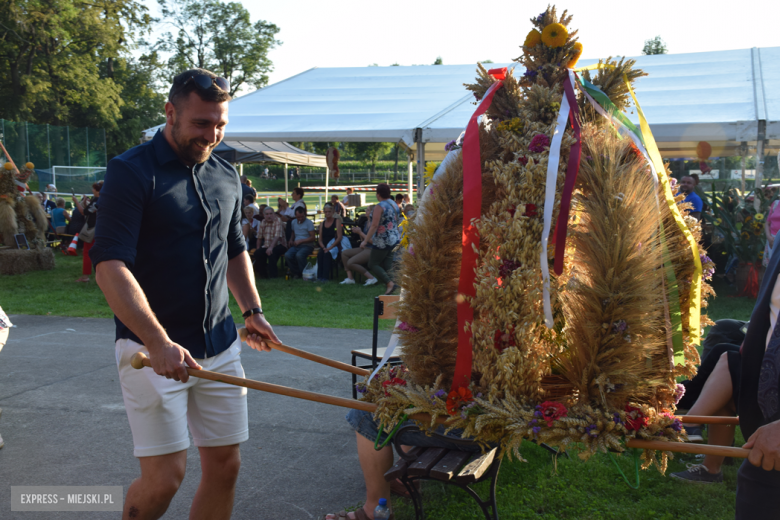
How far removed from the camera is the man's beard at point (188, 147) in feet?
7.91

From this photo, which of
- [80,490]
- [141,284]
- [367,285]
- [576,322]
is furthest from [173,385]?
[367,285]

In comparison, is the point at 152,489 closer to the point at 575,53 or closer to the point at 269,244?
the point at 575,53

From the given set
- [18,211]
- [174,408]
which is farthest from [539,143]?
[18,211]

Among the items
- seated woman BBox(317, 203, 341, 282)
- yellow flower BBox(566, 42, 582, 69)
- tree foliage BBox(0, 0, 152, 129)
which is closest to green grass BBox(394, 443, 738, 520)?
yellow flower BBox(566, 42, 582, 69)

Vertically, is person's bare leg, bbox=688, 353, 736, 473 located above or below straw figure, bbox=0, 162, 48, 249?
below

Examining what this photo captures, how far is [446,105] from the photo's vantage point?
38.2 ft

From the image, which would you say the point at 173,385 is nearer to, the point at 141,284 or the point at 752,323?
the point at 141,284

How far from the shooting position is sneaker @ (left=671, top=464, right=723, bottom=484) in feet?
11.9

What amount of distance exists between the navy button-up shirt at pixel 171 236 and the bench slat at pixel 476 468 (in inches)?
46.0

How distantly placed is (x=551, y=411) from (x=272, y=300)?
8.33 meters

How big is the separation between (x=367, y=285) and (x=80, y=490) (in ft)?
26.1

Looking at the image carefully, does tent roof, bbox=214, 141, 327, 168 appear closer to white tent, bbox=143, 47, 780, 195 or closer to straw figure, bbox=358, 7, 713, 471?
white tent, bbox=143, 47, 780, 195

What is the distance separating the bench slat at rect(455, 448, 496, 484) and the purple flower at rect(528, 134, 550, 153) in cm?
128

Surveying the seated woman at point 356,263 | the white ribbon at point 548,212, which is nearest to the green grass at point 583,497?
the white ribbon at point 548,212
